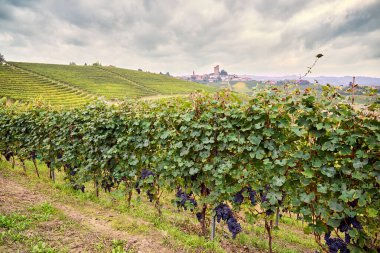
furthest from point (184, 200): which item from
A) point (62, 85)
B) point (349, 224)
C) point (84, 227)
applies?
point (62, 85)

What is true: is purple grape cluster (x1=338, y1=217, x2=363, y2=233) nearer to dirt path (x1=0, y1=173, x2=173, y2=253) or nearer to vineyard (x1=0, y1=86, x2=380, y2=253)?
vineyard (x1=0, y1=86, x2=380, y2=253)

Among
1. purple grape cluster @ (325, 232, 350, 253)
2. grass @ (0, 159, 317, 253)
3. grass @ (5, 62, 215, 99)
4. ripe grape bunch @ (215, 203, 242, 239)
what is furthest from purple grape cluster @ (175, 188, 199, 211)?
grass @ (5, 62, 215, 99)

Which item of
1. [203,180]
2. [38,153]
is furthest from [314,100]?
[38,153]

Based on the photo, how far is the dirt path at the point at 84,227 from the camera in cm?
443

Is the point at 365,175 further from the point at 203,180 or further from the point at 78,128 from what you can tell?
the point at 78,128

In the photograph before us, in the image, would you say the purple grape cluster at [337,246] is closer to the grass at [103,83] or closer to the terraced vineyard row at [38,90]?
the terraced vineyard row at [38,90]

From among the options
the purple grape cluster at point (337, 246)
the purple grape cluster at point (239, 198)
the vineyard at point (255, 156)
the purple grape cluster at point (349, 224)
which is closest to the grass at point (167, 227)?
the vineyard at point (255, 156)

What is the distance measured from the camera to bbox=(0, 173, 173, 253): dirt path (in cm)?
443

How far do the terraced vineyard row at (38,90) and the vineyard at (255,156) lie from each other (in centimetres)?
4434

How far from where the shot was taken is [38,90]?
5956 cm

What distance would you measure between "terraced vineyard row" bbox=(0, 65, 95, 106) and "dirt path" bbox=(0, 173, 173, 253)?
43071 mm

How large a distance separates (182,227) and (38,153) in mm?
6223

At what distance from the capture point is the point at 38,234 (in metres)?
4.55

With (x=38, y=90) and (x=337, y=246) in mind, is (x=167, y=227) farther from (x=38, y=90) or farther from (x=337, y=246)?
(x=38, y=90)
